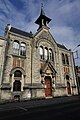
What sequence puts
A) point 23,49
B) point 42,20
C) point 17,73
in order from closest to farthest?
point 17,73 → point 23,49 → point 42,20

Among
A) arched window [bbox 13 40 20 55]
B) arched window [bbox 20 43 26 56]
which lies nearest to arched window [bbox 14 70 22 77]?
arched window [bbox 13 40 20 55]

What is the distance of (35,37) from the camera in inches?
842

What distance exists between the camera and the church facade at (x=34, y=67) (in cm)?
1689

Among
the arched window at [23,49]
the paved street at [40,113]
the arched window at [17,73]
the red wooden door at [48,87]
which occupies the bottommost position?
the paved street at [40,113]

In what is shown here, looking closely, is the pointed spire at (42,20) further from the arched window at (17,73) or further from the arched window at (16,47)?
the arched window at (17,73)

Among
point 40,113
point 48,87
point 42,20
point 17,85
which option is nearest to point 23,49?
point 17,85

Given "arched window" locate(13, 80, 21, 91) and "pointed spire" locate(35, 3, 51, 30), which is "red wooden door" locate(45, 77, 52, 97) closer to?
"arched window" locate(13, 80, 21, 91)

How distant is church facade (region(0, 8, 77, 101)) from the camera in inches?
665

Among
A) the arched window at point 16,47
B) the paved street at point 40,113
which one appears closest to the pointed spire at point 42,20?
the arched window at point 16,47

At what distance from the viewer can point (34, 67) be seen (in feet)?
63.8

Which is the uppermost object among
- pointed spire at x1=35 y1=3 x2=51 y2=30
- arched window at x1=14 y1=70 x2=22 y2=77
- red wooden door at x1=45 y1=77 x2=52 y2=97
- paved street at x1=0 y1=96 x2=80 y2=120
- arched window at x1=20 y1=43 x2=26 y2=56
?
pointed spire at x1=35 y1=3 x2=51 y2=30

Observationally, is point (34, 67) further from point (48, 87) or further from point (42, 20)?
point (42, 20)

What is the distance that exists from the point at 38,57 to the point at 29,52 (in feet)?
5.62

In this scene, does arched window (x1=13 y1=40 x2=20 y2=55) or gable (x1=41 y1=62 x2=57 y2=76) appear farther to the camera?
gable (x1=41 y1=62 x2=57 y2=76)
